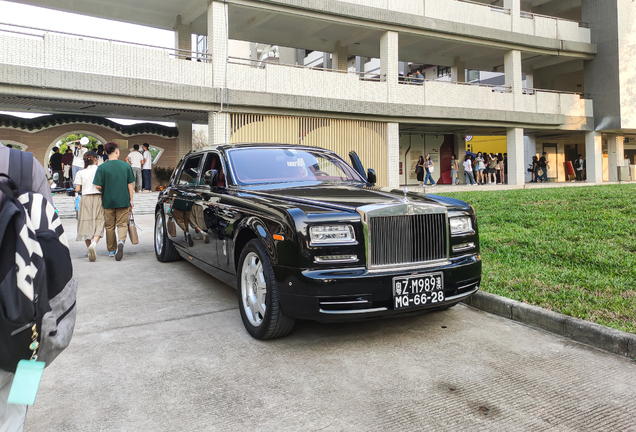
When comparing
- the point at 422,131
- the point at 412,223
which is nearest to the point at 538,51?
the point at 422,131

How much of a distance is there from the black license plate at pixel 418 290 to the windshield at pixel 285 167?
1.86m

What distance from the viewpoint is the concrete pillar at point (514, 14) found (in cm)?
2184

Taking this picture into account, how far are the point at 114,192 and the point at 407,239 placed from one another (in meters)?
5.61

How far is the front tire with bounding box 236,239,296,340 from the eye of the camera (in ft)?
12.0

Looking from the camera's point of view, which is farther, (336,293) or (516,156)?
(516,156)

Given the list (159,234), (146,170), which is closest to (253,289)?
(159,234)

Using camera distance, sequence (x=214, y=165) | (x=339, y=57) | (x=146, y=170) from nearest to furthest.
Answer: (x=214, y=165), (x=146, y=170), (x=339, y=57)

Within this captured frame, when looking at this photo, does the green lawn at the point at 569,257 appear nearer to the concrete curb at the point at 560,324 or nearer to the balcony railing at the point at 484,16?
the concrete curb at the point at 560,324

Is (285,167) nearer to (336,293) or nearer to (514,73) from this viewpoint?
(336,293)

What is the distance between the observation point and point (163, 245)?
24.0 ft

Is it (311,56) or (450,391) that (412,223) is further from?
(311,56)

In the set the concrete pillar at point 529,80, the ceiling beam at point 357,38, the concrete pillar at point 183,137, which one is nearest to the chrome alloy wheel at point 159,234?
the concrete pillar at point 183,137

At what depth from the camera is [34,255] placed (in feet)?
4.71

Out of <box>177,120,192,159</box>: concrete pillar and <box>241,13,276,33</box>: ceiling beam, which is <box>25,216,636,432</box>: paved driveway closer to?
<box>241,13,276,33</box>: ceiling beam
